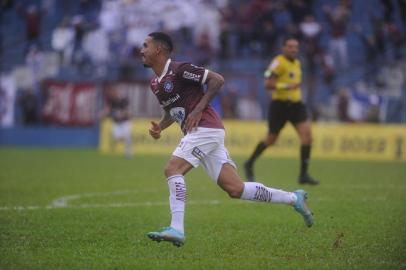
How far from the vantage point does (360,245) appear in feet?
23.9

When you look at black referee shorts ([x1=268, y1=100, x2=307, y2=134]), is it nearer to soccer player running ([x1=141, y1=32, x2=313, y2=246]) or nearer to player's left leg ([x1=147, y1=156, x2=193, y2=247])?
soccer player running ([x1=141, y1=32, x2=313, y2=246])

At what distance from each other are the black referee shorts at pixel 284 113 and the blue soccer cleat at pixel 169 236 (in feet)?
24.8

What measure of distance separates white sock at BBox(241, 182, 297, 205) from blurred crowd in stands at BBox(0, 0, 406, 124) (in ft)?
60.1

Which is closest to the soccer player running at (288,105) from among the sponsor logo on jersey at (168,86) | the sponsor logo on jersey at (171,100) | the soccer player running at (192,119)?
the soccer player running at (192,119)

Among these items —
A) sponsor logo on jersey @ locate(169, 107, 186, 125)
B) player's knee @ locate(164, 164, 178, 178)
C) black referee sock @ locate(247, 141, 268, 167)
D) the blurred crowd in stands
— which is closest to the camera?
player's knee @ locate(164, 164, 178, 178)

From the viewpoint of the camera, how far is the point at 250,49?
27922 millimetres

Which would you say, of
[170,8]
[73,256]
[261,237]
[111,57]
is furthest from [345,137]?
[73,256]

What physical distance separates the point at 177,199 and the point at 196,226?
5.84ft

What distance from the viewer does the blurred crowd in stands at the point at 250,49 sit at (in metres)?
26.5

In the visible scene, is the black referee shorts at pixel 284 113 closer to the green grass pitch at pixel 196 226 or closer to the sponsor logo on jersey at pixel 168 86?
the green grass pitch at pixel 196 226

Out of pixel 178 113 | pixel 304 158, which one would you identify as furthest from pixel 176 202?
pixel 304 158

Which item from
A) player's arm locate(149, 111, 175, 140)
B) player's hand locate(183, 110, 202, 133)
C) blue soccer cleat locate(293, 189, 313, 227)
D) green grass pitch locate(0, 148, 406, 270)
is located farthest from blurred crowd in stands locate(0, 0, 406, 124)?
player's hand locate(183, 110, 202, 133)

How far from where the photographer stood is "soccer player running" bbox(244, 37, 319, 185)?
13.9 metres

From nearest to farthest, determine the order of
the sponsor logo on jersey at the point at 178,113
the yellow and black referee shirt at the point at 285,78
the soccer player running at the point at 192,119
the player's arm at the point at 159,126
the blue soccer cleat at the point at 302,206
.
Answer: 1. the soccer player running at the point at 192,119
2. the sponsor logo on jersey at the point at 178,113
3. the player's arm at the point at 159,126
4. the blue soccer cleat at the point at 302,206
5. the yellow and black referee shirt at the point at 285,78
